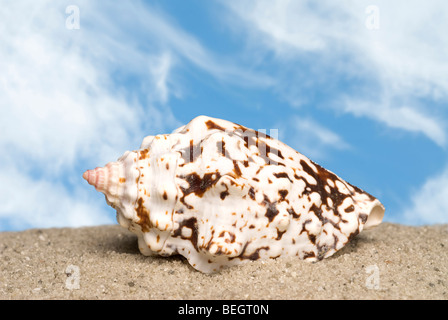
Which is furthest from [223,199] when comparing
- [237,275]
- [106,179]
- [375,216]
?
[375,216]

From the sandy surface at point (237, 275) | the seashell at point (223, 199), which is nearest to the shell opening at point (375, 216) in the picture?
the sandy surface at point (237, 275)

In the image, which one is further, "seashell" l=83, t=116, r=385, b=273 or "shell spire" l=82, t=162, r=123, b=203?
"shell spire" l=82, t=162, r=123, b=203

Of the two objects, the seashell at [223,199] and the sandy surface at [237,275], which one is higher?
the seashell at [223,199]

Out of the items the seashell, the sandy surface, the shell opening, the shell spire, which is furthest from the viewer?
the shell opening

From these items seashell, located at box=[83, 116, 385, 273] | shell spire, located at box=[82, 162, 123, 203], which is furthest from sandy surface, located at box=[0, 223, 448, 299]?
shell spire, located at box=[82, 162, 123, 203]

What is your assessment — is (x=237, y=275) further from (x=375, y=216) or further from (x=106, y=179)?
(x=375, y=216)

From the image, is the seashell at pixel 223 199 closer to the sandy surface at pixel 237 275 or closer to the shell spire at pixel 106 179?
the shell spire at pixel 106 179

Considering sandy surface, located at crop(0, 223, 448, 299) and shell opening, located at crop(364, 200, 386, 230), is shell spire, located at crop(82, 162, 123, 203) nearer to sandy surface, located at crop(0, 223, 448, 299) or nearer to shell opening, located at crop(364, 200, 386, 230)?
sandy surface, located at crop(0, 223, 448, 299)
